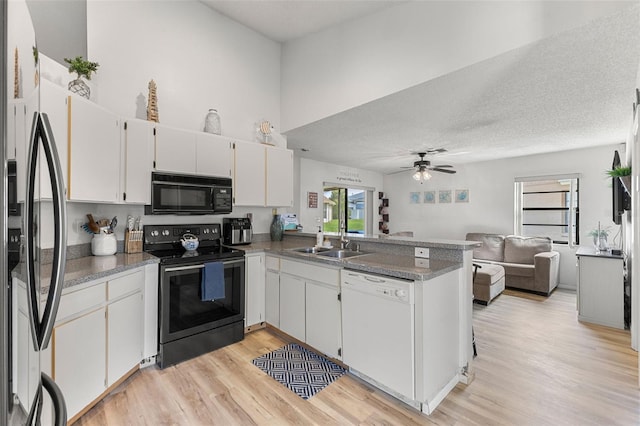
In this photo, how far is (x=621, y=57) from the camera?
2006 mm

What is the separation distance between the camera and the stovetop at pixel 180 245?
2.42 m

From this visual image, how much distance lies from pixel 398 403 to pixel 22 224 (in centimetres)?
215

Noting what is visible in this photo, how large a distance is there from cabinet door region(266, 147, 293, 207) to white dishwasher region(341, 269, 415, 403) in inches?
64.4

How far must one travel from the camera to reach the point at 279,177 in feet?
11.6

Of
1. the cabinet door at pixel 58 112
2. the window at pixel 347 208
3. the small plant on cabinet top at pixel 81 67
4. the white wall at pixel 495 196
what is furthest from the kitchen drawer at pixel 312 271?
the white wall at pixel 495 196

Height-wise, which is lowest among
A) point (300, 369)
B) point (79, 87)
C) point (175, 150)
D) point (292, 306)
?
point (300, 369)

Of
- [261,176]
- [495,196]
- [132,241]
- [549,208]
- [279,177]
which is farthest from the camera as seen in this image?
[495,196]

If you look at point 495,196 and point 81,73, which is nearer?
point 81,73

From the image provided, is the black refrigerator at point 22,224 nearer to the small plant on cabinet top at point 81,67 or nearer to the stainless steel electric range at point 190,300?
the stainless steel electric range at point 190,300

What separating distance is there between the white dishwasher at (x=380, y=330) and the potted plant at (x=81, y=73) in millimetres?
2433

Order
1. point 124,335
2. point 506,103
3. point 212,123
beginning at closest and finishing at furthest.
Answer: point 124,335 < point 506,103 < point 212,123

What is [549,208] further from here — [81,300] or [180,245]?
[81,300]

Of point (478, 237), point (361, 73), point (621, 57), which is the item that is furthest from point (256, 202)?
point (478, 237)

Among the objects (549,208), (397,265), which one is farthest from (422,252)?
(549,208)
